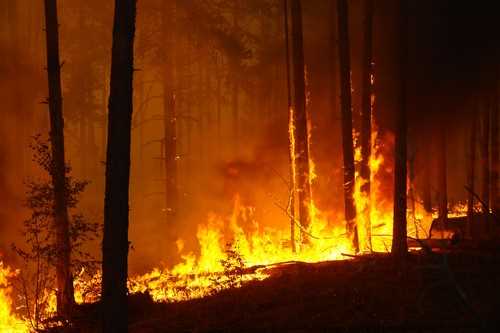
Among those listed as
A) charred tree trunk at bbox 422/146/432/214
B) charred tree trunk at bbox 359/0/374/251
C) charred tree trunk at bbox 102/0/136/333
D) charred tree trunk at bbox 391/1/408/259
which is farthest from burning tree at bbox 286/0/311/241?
charred tree trunk at bbox 102/0/136/333

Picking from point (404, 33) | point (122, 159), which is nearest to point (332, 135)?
point (404, 33)

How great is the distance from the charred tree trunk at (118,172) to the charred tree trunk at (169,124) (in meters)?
13.3

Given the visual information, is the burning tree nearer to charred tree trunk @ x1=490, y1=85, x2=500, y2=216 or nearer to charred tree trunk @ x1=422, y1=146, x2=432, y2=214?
charred tree trunk @ x1=490, y1=85, x2=500, y2=216

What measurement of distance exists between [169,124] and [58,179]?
1038cm

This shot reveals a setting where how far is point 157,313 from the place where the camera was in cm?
1171

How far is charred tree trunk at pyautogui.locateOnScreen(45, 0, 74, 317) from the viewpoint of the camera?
1260 centimetres

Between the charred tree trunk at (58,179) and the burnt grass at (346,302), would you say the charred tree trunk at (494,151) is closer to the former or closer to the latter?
the burnt grass at (346,302)

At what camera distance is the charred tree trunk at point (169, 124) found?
22469 millimetres

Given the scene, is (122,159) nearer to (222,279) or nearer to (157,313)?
(157,313)

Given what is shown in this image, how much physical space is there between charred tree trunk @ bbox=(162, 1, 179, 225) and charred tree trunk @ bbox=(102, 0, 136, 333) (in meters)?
13.3

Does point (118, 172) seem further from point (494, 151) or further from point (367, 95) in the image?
point (494, 151)

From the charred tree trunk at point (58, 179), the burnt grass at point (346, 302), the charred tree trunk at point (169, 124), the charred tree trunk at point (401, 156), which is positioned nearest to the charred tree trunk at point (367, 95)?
the charred tree trunk at point (401, 156)

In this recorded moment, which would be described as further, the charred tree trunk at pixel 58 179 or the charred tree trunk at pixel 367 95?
the charred tree trunk at pixel 367 95

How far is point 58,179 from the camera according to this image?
1255cm
